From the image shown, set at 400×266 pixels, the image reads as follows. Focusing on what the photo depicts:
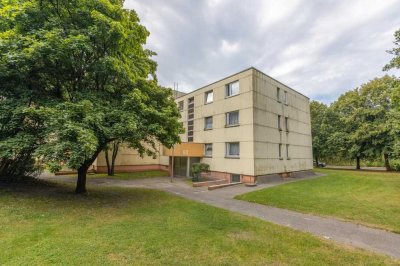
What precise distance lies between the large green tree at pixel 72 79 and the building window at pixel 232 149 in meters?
8.71

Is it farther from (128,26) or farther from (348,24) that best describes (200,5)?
(348,24)

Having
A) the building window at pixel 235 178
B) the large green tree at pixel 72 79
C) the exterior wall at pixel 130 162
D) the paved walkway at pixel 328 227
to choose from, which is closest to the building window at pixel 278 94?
the building window at pixel 235 178

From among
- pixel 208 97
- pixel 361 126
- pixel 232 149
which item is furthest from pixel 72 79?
pixel 361 126

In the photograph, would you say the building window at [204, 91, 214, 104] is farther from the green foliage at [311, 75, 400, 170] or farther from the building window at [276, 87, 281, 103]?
the green foliage at [311, 75, 400, 170]

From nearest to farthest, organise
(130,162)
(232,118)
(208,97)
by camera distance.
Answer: (232,118)
(208,97)
(130,162)

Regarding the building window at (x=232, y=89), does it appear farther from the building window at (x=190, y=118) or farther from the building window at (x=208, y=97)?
the building window at (x=190, y=118)

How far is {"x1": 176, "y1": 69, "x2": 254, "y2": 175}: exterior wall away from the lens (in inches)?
696

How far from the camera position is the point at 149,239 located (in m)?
6.03

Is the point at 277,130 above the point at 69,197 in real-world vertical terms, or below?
above

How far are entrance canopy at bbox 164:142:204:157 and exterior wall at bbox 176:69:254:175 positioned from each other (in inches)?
30.7

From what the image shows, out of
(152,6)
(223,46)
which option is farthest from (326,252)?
(223,46)

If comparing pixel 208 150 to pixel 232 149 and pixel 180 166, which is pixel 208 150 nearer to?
pixel 232 149

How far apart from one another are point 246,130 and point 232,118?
2256 mm

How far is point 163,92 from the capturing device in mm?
12367
